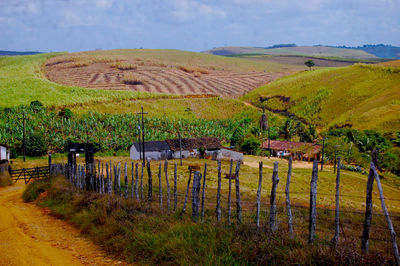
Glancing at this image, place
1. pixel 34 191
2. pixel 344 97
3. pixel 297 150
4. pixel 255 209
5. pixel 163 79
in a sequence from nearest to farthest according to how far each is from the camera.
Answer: pixel 255 209, pixel 34 191, pixel 297 150, pixel 344 97, pixel 163 79

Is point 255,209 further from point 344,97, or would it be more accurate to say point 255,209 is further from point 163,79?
point 163,79

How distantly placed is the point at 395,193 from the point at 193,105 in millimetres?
70602

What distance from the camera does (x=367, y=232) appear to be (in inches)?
293

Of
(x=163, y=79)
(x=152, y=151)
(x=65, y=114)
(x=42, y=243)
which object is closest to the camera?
(x=42, y=243)

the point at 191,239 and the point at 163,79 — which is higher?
the point at 163,79

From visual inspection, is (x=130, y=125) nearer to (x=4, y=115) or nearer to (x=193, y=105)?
(x=4, y=115)

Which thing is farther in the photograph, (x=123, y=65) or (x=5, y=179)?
(x=123, y=65)

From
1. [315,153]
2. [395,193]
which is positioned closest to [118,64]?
[315,153]

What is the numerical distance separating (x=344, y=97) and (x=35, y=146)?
75.8 meters

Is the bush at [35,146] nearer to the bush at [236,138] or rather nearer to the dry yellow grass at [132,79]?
the bush at [236,138]

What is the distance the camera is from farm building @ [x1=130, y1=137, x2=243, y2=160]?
57.3 meters

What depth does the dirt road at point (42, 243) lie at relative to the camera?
9.37 meters

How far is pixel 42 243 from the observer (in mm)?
11016

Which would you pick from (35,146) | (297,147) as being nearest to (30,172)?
(35,146)
